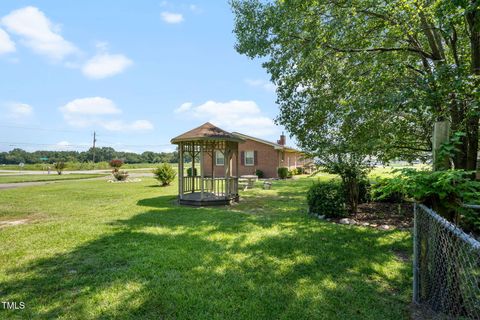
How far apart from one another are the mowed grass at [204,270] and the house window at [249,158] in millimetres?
17039

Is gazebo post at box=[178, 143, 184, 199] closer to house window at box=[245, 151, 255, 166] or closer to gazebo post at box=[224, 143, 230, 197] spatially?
gazebo post at box=[224, 143, 230, 197]

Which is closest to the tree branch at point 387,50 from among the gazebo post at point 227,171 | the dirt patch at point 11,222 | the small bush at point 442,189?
the small bush at point 442,189

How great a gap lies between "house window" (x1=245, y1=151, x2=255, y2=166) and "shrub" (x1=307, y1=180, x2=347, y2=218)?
16.3 metres

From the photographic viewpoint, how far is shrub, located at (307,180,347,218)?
7.69 metres

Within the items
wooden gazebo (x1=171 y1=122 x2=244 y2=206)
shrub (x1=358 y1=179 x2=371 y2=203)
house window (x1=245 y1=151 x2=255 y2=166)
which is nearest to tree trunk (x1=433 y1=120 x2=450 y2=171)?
shrub (x1=358 y1=179 x2=371 y2=203)

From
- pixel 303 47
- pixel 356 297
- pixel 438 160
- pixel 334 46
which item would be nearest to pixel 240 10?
pixel 303 47

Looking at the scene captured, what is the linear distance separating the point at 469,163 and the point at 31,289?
8.80 metres

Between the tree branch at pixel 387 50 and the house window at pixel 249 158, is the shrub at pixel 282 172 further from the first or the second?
the tree branch at pixel 387 50

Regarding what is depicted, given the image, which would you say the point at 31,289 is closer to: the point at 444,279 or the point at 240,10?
the point at 444,279

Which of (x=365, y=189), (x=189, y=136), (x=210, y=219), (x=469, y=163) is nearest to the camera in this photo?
(x=469, y=163)

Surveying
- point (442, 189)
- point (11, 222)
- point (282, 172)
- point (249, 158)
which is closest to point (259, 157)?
point (249, 158)

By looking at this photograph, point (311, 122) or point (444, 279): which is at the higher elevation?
point (311, 122)

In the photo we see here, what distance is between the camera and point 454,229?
2117 mm

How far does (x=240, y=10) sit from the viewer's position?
25.9ft
